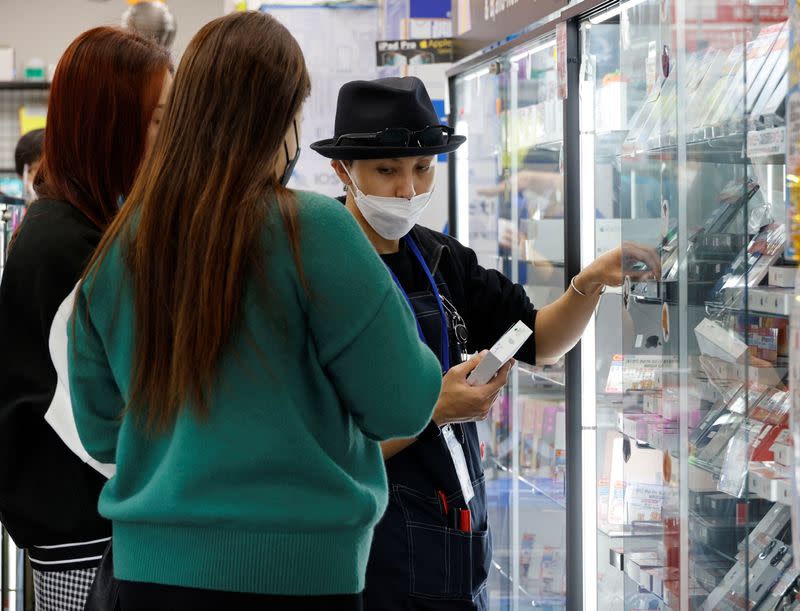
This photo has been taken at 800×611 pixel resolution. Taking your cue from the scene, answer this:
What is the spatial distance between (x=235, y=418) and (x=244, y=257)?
22 cm

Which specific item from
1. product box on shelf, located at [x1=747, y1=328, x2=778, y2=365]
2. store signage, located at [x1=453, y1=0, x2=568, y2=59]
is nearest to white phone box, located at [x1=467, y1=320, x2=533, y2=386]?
Answer: product box on shelf, located at [x1=747, y1=328, x2=778, y2=365]

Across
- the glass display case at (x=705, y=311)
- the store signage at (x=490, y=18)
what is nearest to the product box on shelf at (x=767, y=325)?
the glass display case at (x=705, y=311)

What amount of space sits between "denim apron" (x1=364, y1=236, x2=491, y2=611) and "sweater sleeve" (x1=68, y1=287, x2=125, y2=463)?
730 millimetres

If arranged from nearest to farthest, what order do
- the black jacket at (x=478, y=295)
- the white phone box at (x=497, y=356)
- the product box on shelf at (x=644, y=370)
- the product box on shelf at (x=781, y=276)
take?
the product box on shelf at (x=781, y=276)
the white phone box at (x=497, y=356)
the product box on shelf at (x=644, y=370)
the black jacket at (x=478, y=295)

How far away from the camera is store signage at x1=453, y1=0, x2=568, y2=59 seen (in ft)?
9.62

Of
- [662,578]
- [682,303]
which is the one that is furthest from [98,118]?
[662,578]

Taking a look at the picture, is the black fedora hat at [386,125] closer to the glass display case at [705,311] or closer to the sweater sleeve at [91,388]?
the glass display case at [705,311]

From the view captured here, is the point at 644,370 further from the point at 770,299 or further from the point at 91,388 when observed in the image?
the point at 91,388

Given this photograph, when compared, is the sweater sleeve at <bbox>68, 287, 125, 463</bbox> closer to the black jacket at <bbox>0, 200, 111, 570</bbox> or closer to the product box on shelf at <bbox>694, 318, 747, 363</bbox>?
the black jacket at <bbox>0, 200, 111, 570</bbox>

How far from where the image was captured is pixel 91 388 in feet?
4.99

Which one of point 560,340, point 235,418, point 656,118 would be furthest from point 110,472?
point 656,118

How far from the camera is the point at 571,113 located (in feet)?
8.89

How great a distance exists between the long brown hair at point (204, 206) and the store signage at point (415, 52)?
273 cm

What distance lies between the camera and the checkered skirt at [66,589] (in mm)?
1812
